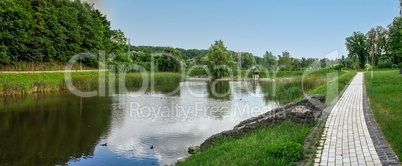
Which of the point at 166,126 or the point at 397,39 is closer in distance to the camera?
the point at 166,126

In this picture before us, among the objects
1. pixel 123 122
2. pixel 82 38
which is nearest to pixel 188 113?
pixel 123 122

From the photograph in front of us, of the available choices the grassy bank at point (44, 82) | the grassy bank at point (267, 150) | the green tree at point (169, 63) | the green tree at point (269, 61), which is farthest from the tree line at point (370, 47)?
the grassy bank at point (267, 150)

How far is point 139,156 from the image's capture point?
11242mm

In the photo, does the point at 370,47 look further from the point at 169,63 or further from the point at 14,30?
the point at 14,30

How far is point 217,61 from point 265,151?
58.5 metres

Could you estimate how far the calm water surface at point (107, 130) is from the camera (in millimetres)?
11070

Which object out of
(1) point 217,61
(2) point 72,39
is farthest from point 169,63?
(2) point 72,39

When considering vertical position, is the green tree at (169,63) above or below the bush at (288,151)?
above

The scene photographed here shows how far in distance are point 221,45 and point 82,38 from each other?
28.1 metres

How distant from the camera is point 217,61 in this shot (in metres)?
64.8

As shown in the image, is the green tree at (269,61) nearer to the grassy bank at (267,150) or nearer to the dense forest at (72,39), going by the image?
the dense forest at (72,39)

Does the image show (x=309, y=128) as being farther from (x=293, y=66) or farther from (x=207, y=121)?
(x=293, y=66)

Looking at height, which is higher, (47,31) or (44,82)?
(47,31)

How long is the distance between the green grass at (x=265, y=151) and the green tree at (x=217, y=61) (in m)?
55.5
